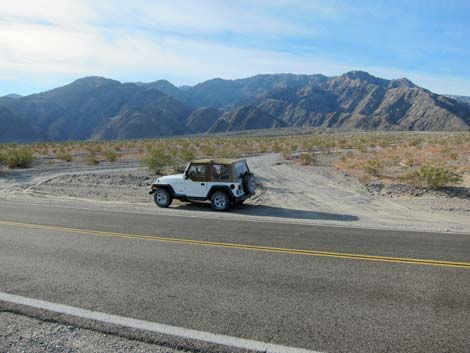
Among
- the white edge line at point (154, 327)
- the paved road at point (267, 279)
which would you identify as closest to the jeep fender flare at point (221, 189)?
the paved road at point (267, 279)

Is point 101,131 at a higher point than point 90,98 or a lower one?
lower

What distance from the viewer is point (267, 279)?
6.59 meters

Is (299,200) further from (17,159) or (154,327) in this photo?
(17,159)

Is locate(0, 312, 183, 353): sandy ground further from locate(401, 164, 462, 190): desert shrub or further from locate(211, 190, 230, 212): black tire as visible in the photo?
locate(401, 164, 462, 190): desert shrub

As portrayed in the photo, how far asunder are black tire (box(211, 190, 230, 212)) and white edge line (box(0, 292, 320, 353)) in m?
8.57

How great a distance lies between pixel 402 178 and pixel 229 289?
15997 millimetres

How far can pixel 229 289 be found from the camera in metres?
6.13

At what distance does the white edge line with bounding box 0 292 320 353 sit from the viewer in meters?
4.44

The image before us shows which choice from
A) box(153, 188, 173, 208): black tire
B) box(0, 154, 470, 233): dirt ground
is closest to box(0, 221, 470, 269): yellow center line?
box(0, 154, 470, 233): dirt ground

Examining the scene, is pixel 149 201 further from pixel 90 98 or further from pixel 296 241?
pixel 90 98

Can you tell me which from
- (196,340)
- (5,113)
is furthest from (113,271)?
(5,113)

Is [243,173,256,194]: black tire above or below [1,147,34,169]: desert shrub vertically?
above

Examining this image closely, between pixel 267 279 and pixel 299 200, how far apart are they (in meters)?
10.8

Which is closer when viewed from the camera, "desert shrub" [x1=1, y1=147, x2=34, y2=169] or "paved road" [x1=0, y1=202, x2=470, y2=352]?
"paved road" [x1=0, y1=202, x2=470, y2=352]
